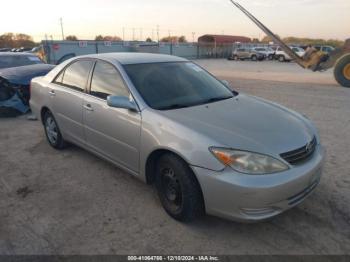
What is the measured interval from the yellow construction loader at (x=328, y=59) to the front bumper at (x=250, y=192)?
1137cm

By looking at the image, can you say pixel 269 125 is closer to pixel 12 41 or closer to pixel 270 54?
Answer: pixel 270 54

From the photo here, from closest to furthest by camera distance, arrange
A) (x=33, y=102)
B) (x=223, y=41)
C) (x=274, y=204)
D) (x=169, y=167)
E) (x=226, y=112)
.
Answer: (x=274, y=204) → (x=169, y=167) → (x=226, y=112) → (x=33, y=102) → (x=223, y=41)

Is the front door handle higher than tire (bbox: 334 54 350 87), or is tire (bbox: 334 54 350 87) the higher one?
the front door handle

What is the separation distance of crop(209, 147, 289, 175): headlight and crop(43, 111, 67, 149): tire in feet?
10.3

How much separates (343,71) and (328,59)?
5.02 feet

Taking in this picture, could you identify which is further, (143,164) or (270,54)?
(270,54)

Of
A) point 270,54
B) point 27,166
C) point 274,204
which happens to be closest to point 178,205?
point 274,204

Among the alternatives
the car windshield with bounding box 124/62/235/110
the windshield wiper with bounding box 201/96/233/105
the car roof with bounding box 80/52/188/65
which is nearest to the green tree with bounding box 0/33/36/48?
the car roof with bounding box 80/52/188/65

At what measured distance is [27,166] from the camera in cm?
445

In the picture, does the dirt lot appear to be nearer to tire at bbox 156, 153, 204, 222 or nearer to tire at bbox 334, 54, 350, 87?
tire at bbox 156, 153, 204, 222

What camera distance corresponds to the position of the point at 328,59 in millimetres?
13648

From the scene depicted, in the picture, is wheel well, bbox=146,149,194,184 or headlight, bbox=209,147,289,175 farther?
wheel well, bbox=146,149,194,184

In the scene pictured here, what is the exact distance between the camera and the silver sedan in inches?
99.4

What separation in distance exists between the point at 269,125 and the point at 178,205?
1160 millimetres
